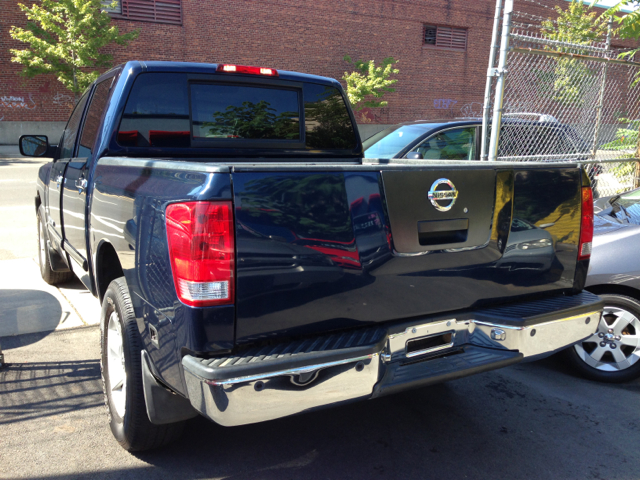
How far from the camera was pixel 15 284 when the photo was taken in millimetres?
5652

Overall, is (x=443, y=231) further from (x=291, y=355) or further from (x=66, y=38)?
(x=66, y=38)

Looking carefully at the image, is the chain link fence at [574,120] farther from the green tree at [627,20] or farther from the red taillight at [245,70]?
the red taillight at [245,70]

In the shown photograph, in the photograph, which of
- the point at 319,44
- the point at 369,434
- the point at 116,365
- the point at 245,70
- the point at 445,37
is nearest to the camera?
the point at 116,365

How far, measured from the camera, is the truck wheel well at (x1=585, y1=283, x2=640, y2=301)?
3.67m

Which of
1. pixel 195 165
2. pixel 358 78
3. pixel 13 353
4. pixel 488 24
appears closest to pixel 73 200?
pixel 13 353

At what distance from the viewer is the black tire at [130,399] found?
2535 mm

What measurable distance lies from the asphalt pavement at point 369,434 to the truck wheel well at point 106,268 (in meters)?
0.77

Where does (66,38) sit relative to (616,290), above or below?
above

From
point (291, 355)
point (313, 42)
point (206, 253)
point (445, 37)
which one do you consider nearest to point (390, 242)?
point (291, 355)

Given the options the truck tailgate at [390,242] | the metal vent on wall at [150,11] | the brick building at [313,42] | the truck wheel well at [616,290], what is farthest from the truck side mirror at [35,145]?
the metal vent on wall at [150,11]

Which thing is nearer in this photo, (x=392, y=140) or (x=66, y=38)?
(x=392, y=140)

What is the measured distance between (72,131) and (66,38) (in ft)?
66.5

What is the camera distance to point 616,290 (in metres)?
3.71

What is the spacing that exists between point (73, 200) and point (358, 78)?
25796mm
